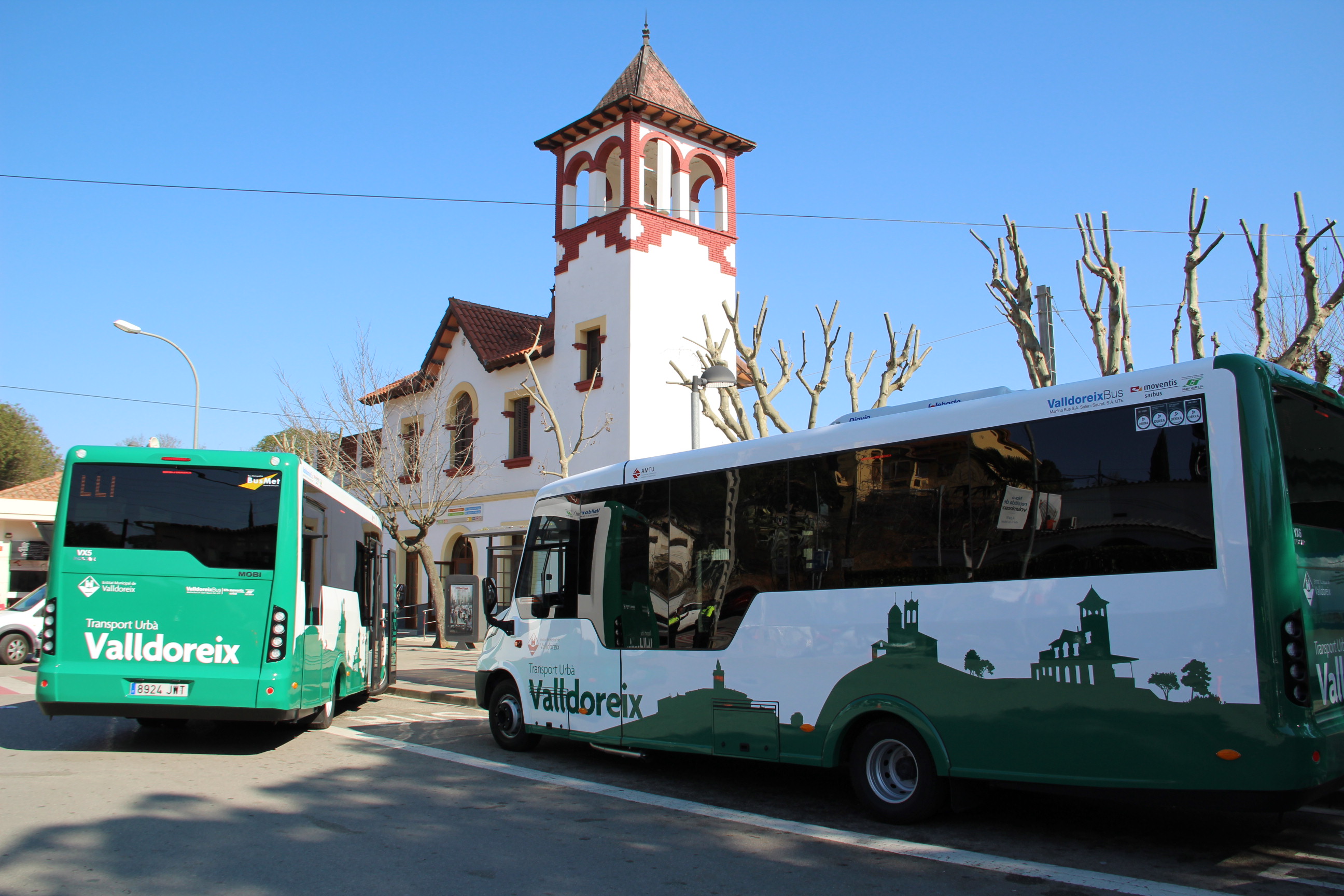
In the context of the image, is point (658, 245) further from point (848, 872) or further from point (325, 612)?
point (848, 872)

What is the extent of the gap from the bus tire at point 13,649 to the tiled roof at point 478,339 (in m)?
10.3

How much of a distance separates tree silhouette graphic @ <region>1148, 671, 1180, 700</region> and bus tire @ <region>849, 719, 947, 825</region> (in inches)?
61.3

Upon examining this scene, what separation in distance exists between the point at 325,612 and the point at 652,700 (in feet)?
12.9

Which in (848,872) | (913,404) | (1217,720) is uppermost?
(913,404)

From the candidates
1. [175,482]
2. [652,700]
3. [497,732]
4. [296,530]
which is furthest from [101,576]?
[652,700]

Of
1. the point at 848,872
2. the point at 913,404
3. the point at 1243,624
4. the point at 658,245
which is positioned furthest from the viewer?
the point at 658,245

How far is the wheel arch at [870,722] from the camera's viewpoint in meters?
6.30

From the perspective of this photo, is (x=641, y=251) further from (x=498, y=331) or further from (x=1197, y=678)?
(x=1197, y=678)

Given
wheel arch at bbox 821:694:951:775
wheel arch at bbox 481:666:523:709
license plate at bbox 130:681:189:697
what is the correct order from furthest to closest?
wheel arch at bbox 481:666:523:709, license plate at bbox 130:681:189:697, wheel arch at bbox 821:694:951:775

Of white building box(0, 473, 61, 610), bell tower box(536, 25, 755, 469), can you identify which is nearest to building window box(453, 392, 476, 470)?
bell tower box(536, 25, 755, 469)

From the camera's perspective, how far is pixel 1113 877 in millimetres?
5355

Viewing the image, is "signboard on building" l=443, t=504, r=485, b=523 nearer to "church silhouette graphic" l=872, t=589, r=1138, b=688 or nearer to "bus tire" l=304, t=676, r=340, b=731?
"bus tire" l=304, t=676, r=340, b=731

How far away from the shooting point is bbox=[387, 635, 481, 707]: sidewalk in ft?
47.8

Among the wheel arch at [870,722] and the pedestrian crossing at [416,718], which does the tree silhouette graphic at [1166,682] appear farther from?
the pedestrian crossing at [416,718]
